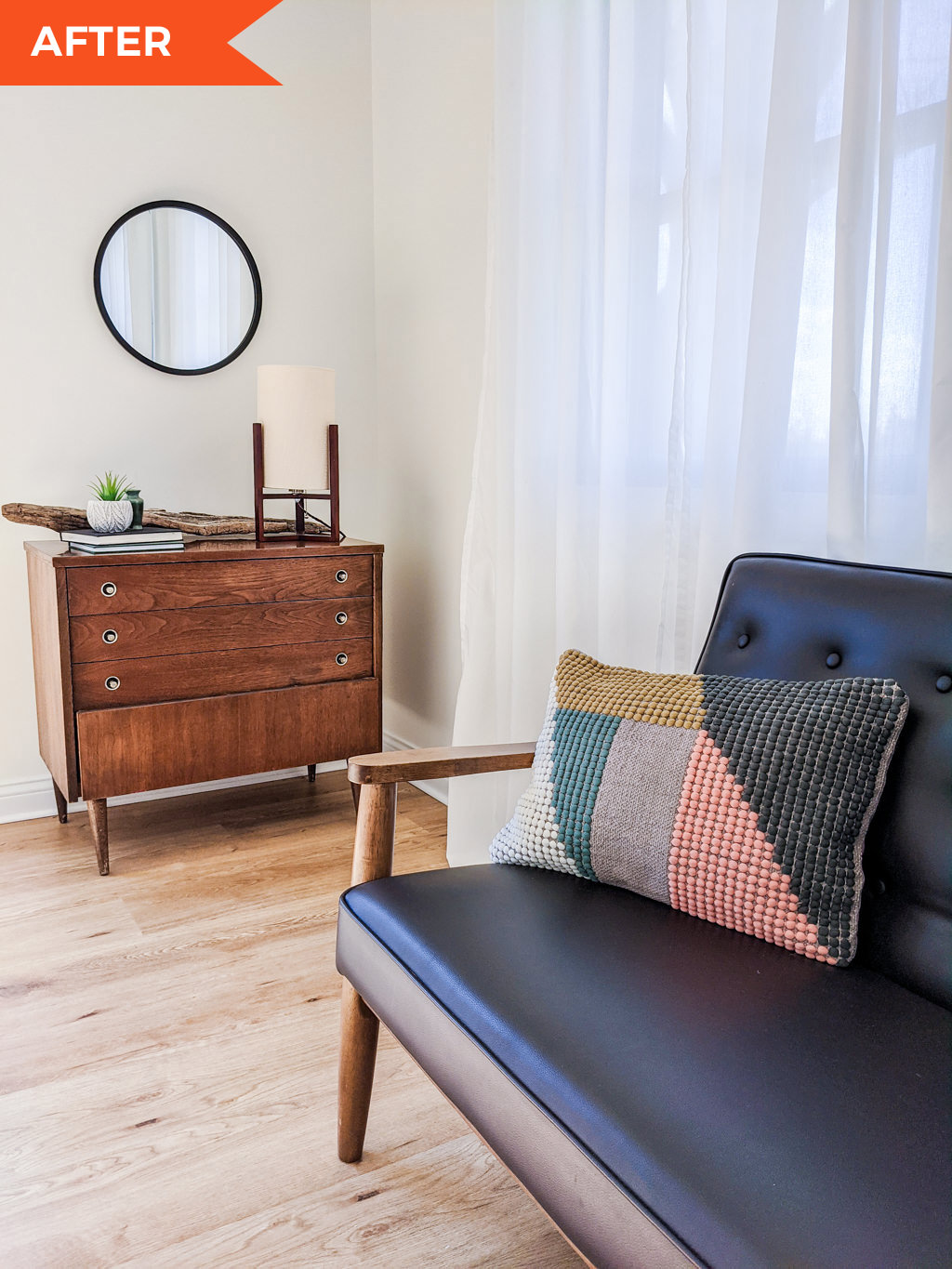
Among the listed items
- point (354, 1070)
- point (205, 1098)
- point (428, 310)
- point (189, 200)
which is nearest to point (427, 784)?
point (428, 310)

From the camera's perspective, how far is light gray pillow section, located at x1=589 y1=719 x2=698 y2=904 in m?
1.16

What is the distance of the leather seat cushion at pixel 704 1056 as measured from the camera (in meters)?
0.71

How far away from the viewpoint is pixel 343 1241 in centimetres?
121

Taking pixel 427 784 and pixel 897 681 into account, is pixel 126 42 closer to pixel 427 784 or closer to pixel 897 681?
pixel 427 784

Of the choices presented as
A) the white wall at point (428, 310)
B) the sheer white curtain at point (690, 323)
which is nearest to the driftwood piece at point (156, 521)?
the white wall at point (428, 310)

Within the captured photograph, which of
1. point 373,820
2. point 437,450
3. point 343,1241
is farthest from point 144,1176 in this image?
point 437,450

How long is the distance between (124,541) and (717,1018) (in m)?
1.74

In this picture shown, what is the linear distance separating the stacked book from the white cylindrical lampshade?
0.31 metres

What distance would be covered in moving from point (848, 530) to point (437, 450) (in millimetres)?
1526

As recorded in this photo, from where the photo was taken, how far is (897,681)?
117cm

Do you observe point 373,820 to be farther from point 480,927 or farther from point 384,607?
point 384,607

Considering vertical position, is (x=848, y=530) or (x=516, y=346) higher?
(x=516, y=346)

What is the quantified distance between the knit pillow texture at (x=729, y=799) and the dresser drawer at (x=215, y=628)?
1229mm

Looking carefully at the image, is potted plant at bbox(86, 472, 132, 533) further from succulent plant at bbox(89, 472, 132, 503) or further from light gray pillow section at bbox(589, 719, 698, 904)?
light gray pillow section at bbox(589, 719, 698, 904)
